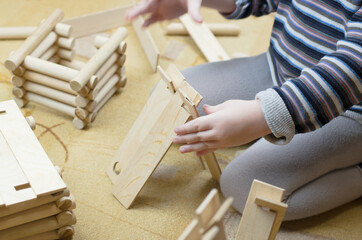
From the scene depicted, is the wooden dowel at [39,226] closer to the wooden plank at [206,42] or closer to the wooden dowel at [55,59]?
the wooden dowel at [55,59]

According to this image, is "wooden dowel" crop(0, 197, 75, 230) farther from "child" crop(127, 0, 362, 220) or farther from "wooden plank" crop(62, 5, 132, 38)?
"wooden plank" crop(62, 5, 132, 38)

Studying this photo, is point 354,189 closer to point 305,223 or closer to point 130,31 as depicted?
point 305,223

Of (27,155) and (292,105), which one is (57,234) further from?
(292,105)

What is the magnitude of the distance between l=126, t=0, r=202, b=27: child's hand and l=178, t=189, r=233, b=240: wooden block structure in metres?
0.48

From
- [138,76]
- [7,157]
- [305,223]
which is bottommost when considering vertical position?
[305,223]

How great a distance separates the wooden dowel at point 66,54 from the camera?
1.42 m

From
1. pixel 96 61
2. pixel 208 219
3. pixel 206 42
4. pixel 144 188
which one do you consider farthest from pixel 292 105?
pixel 206 42

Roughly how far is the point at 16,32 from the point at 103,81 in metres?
0.48

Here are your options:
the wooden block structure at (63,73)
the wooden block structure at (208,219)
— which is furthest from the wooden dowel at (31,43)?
the wooden block structure at (208,219)

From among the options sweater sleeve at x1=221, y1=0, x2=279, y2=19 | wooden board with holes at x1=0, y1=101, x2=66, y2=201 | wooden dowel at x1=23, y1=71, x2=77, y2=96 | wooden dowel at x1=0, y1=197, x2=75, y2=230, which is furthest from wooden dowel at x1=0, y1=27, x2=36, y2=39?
wooden dowel at x1=0, y1=197, x2=75, y2=230

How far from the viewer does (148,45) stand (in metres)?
1.58

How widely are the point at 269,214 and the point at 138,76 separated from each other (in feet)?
2.97

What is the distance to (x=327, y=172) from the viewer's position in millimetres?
1096

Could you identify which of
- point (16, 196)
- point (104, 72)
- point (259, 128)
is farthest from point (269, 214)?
point (104, 72)
